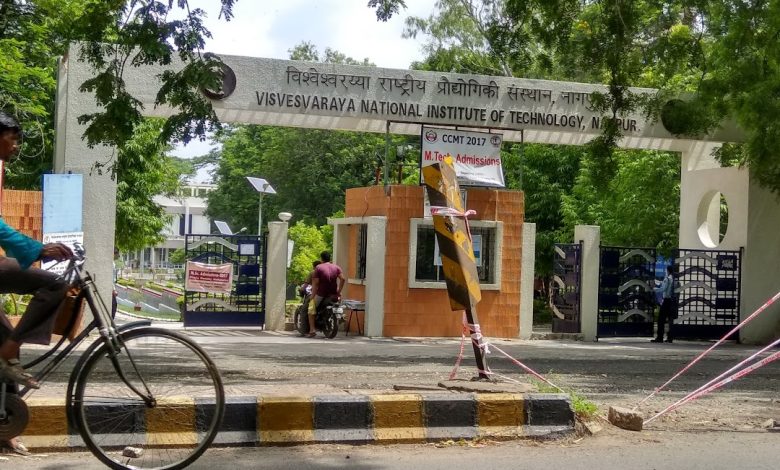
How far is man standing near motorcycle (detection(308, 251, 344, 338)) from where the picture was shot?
765 inches

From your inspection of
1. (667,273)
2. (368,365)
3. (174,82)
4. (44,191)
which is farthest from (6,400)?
(667,273)

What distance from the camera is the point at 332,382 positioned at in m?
9.96

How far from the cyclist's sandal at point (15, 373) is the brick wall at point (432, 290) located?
1403 centimetres

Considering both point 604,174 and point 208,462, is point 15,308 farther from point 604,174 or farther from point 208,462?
point 604,174

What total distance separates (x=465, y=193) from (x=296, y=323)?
4638mm

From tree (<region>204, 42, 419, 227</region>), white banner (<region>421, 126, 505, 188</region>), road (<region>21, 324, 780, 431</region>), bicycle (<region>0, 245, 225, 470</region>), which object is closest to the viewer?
bicycle (<region>0, 245, 225, 470</region>)

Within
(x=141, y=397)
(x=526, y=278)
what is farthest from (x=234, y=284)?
(x=141, y=397)

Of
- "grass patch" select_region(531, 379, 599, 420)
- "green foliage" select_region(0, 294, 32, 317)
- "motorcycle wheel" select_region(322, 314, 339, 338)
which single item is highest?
"green foliage" select_region(0, 294, 32, 317)

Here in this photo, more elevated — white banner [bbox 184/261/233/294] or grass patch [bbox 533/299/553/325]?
white banner [bbox 184/261/233/294]

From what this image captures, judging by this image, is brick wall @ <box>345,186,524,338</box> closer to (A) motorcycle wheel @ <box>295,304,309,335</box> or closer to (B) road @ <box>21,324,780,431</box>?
(B) road @ <box>21,324,780,431</box>

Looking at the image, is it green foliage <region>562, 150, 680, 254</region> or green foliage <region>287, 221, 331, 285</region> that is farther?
green foliage <region>287, 221, 331, 285</region>

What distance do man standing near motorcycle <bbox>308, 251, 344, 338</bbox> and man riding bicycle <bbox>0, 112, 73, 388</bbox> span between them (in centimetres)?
1394

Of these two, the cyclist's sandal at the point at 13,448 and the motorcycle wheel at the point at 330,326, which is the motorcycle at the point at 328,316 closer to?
→ the motorcycle wheel at the point at 330,326

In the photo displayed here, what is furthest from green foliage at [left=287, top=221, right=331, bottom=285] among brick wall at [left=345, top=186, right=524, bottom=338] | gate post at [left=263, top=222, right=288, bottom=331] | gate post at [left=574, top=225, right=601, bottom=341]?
gate post at [left=574, top=225, right=601, bottom=341]
